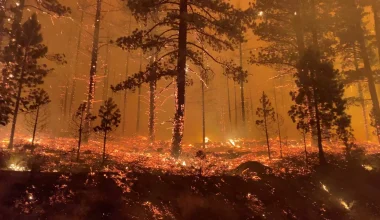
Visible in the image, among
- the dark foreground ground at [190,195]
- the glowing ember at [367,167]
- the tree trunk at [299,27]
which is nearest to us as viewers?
A: the dark foreground ground at [190,195]

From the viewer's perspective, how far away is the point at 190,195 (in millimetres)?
9383

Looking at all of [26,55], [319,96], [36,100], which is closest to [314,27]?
[319,96]

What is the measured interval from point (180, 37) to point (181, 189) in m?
8.81

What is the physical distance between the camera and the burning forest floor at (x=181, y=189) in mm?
7535

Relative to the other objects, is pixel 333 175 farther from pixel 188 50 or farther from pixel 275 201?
pixel 188 50

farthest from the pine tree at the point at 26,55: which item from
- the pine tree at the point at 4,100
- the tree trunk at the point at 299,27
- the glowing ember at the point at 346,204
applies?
the glowing ember at the point at 346,204

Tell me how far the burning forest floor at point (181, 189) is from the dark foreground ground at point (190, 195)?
3cm

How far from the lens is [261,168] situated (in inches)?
510

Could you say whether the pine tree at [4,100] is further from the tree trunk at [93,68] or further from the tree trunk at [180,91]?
the tree trunk at [180,91]

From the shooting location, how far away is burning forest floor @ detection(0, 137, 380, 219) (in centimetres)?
754

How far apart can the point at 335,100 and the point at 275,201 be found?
773 cm

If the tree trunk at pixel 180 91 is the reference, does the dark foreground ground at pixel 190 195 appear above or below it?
below

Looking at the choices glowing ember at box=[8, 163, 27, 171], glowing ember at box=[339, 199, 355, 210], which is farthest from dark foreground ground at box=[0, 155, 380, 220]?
glowing ember at box=[8, 163, 27, 171]

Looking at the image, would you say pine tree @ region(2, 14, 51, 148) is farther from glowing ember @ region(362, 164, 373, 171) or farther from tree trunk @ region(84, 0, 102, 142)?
glowing ember @ region(362, 164, 373, 171)
